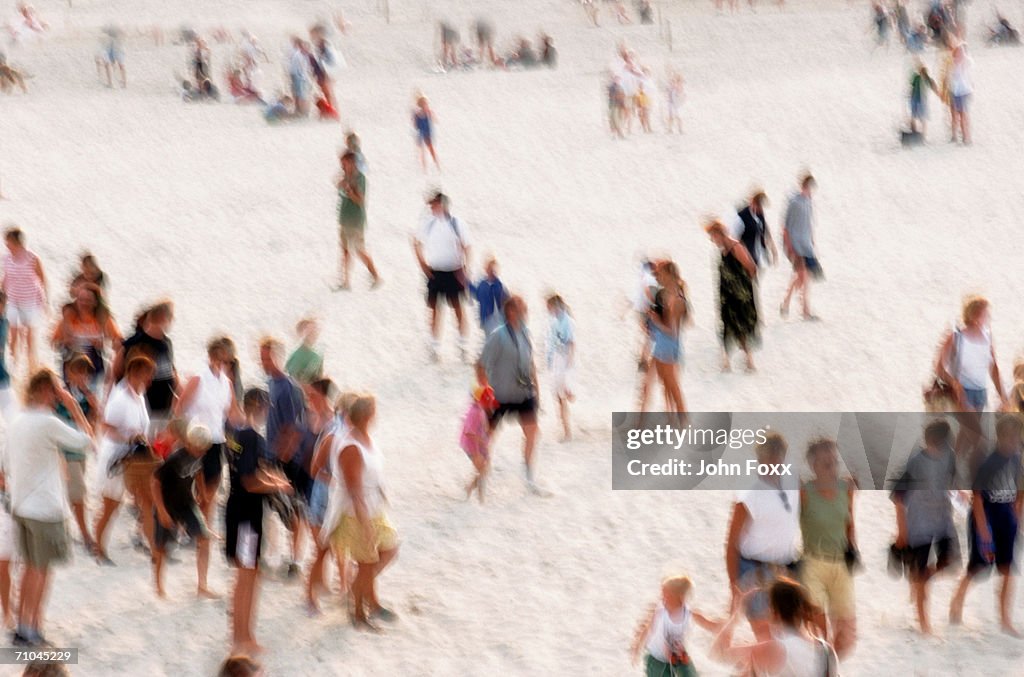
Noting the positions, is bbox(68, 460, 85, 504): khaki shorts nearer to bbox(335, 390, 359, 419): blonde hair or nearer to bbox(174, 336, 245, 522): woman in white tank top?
bbox(174, 336, 245, 522): woman in white tank top

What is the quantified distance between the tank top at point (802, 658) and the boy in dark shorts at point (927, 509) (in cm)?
243

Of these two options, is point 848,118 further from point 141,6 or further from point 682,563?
point 141,6

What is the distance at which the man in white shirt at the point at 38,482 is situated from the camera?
746 cm

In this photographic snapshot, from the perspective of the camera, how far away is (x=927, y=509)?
8336mm

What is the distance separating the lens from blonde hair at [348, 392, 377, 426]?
783cm

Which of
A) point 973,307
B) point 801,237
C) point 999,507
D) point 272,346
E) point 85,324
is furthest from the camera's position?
point 801,237

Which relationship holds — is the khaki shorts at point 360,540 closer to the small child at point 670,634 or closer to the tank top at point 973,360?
the small child at point 670,634

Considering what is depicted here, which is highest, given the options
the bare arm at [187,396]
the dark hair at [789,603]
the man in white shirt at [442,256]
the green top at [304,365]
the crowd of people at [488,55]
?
the crowd of people at [488,55]

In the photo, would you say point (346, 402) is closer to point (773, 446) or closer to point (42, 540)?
point (42, 540)

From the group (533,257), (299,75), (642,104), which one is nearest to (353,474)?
(533,257)

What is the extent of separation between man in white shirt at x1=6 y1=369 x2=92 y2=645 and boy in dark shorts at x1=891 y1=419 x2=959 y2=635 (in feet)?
14.5

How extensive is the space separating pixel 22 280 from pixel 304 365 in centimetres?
374

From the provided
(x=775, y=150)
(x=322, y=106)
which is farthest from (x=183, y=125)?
(x=775, y=150)

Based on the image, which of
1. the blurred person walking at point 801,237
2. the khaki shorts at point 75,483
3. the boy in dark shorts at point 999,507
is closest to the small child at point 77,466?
the khaki shorts at point 75,483
